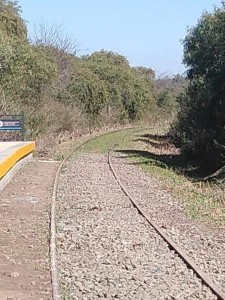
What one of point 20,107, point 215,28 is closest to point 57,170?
point 20,107

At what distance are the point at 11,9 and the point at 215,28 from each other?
1774cm

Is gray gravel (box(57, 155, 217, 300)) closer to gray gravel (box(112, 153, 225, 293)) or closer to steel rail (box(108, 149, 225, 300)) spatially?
steel rail (box(108, 149, 225, 300))

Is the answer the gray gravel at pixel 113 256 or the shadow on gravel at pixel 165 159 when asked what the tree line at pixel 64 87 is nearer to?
the shadow on gravel at pixel 165 159

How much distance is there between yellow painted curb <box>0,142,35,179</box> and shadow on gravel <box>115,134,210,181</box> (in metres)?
5.72

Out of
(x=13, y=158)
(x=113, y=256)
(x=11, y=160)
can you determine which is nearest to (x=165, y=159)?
(x=13, y=158)

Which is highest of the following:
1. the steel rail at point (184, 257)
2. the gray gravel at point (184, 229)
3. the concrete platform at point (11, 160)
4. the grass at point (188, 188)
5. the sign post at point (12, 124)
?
the sign post at point (12, 124)

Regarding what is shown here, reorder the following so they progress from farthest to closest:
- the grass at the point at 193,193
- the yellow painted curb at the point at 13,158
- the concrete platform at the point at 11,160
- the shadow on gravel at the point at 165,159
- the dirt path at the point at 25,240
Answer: the shadow on gravel at the point at 165,159 → the concrete platform at the point at 11,160 → the yellow painted curb at the point at 13,158 → the grass at the point at 193,193 → the dirt path at the point at 25,240

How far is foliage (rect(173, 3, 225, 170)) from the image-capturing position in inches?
1361

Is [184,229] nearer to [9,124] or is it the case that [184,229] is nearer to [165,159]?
[9,124]

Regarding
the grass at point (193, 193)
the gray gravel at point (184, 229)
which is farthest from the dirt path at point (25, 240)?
the grass at point (193, 193)

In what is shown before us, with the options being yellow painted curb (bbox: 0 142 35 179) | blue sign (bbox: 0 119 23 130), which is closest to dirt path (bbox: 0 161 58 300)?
yellow painted curb (bbox: 0 142 35 179)

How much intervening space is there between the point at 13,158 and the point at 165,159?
18.3 metres

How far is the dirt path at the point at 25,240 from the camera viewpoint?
29.2 ft

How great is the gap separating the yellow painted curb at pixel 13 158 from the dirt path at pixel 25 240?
554 mm
